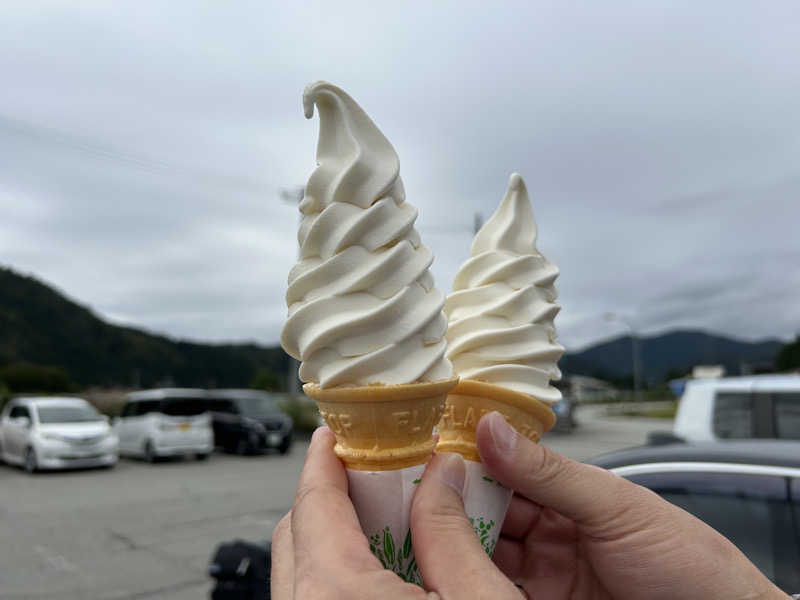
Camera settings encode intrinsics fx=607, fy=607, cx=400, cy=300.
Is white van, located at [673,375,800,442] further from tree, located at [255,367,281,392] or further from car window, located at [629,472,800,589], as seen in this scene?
tree, located at [255,367,281,392]

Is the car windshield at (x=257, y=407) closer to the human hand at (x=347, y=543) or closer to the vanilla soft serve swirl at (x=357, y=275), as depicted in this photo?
the human hand at (x=347, y=543)

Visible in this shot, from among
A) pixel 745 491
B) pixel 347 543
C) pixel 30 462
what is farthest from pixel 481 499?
pixel 30 462

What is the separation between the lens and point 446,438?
1.89 meters

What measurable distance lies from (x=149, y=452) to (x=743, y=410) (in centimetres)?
1329

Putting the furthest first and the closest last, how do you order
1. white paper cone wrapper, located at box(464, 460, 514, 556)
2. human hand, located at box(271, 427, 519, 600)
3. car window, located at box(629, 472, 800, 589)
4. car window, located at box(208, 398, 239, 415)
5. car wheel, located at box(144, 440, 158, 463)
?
car window, located at box(208, 398, 239, 415), car wheel, located at box(144, 440, 158, 463), car window, located at box(629, 472, 800, 589), white paper cone wrapper, located at box(464, 460, 514, 556), human hand, located at box(271, 427, 519, 600)

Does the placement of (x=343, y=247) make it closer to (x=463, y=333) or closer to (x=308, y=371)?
(x=308, y=371)

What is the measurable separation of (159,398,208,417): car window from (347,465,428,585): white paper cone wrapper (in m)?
14.8

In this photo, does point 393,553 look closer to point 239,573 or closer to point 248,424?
point 239,573

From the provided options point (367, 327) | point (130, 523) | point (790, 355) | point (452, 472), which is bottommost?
point (790, 355)

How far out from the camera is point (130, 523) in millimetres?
8602

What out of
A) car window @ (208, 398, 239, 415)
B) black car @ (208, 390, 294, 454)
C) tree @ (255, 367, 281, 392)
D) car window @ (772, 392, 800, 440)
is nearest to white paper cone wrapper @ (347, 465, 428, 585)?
car window @ (772, 392, 800, 440)

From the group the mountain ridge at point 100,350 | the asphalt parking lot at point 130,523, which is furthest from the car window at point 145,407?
the mountain ridge at point 100,350

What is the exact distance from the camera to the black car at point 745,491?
2529 millimetres

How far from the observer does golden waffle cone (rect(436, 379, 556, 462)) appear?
177cm
